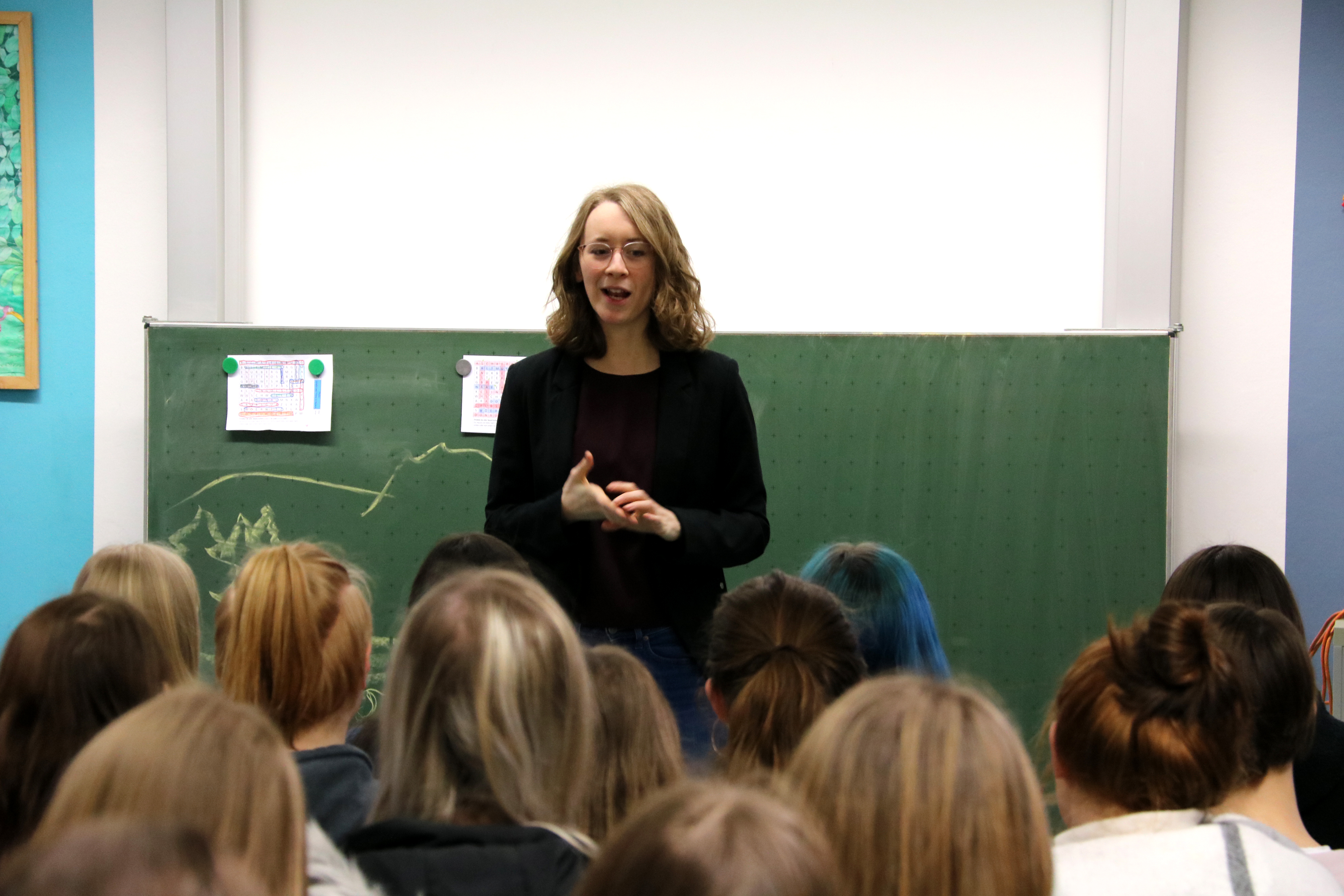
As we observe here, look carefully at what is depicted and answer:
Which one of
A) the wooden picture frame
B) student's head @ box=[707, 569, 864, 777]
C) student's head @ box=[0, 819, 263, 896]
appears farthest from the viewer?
the wooden picture frame

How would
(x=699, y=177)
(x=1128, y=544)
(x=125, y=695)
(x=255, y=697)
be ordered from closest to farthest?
(x=125, y=695) → (x=255, y=697) → (x=1128, y=544) → (x=699, y=177)

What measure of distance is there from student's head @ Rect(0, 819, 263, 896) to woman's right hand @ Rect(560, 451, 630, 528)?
1.17 metres

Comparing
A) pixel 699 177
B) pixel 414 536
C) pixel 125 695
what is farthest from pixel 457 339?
pixel 125 695

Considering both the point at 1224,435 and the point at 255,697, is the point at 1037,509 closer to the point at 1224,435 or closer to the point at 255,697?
the point at 1224,435

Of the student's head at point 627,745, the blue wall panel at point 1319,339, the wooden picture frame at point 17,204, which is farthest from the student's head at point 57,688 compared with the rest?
the blue wall panel at point 1319,339

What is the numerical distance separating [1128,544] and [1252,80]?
1.44 metres

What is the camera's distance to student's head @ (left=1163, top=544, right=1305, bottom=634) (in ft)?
5.94

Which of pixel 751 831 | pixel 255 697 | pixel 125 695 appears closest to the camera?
pixel 751 831

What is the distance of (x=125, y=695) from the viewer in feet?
4.13

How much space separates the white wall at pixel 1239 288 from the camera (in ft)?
10.3

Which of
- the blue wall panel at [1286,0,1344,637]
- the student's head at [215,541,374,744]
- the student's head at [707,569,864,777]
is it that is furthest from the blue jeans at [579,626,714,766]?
the blue wall panel at [1286,0,1344,637]

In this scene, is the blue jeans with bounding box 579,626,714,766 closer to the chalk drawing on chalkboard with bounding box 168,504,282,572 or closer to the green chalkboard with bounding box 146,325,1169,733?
the green chalkboard with bounding box 146,325,1169,733

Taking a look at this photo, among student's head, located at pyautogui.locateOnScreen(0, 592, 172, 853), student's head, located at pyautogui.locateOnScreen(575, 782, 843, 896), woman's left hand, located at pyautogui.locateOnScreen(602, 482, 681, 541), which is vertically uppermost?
woman's left hand, located at pyautogui.locateOnScreen(602, 482, 681, 541)

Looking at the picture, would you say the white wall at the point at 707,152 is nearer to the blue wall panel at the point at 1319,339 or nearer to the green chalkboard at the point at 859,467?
the green chalkboard at the point at 859,467
